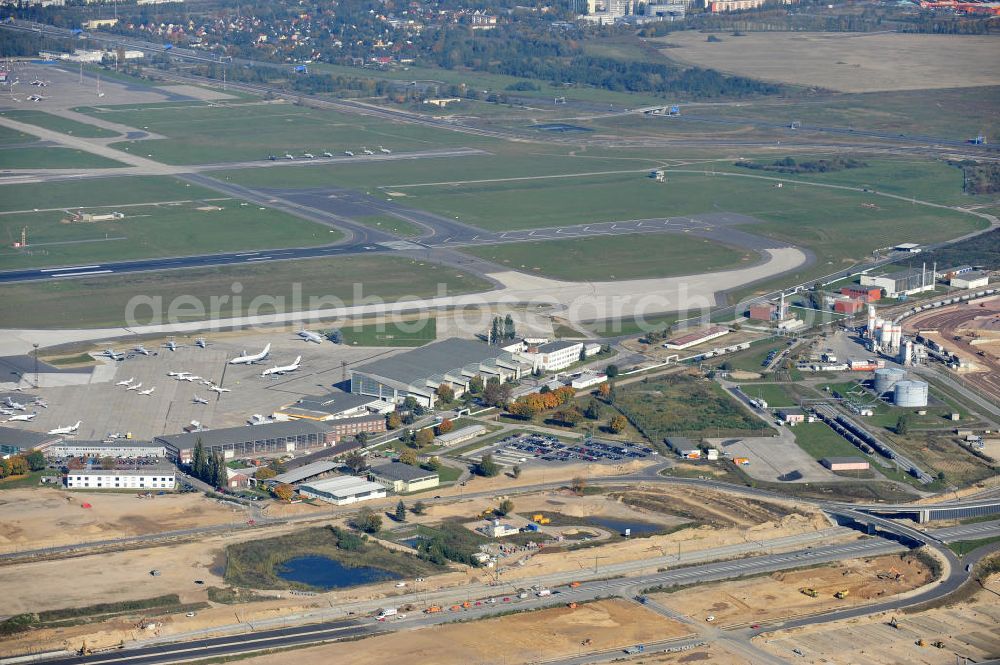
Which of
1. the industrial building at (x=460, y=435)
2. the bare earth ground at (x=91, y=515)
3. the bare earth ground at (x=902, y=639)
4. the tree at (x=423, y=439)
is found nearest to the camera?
the bare earth ground at (x=902, y=639)

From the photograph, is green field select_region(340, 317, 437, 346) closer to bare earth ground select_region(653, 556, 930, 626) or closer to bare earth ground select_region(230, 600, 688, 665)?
bare earth ground select_region(653, 556, 930, 626)

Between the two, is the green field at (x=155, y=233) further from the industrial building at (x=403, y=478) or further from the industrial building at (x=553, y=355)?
the industrial building at (x=403, y=478)

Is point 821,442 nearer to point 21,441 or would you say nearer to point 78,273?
point 21,441

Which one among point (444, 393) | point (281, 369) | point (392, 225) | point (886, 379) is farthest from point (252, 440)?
point (392, 225)

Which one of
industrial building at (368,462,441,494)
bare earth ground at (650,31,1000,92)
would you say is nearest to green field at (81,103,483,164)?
bare earth ground at (650,31,1000,92)

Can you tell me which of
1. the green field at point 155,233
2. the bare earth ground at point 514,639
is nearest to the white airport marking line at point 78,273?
the green field at point 155,233

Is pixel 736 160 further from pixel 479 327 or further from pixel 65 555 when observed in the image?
pixel 65 555

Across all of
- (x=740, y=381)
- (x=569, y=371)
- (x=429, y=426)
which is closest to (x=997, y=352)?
(x=740, y=381)
